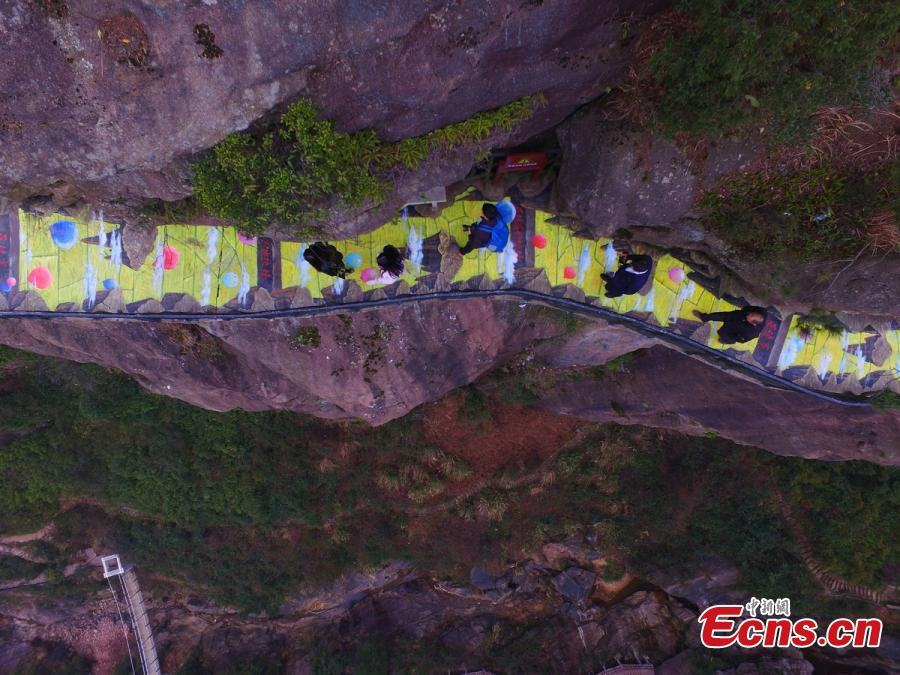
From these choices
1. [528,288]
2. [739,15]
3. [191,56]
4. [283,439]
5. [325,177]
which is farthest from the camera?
[283,439]

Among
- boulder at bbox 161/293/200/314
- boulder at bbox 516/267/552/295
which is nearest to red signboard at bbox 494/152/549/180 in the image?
boulder at bbox 516/267/552/295

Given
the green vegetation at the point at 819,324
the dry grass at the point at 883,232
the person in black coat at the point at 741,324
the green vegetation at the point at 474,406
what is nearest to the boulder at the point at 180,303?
the green vegetation at the point at 474,406

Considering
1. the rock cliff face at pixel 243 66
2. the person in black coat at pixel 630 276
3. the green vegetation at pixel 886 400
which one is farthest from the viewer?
the green vegetation at pixel 886 400

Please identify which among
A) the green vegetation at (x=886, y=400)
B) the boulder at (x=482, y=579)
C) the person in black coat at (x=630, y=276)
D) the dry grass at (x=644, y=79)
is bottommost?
the boulder at (x=482, y=579)

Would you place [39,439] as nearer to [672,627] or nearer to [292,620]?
[292,620]

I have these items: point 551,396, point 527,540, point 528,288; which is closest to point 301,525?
point 527,540

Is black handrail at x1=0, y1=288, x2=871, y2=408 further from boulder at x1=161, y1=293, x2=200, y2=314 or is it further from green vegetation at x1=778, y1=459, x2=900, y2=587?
green vegetation at x1=778, y1=459, x2=900, y2=587

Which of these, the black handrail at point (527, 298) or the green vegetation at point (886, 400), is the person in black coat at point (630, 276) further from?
the green vegetation at point (886, 400)
